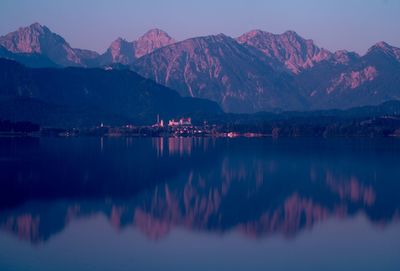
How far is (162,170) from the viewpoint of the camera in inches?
2111

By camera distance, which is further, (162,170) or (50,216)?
(162,170)

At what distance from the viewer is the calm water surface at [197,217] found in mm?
23203

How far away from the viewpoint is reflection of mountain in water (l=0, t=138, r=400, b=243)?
30375 mm

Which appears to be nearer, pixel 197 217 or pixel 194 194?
pixel 197 217

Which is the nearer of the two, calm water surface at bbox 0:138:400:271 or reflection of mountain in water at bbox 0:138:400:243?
calm water surface at bbox 0:138:400:271

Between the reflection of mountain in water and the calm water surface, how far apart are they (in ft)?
0.23

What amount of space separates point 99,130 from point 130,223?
130210 mm

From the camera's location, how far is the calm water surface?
76.1 ft

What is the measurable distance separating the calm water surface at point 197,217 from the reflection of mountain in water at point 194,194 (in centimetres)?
7

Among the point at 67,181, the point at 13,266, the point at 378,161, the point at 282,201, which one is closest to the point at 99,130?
the point at 378,161

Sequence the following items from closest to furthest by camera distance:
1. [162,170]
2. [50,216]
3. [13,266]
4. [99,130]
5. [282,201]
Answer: [13,266]
[50,216]
[282,201]
[162,170]
[99,130]

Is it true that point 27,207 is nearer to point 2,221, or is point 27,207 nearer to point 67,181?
point 2,221

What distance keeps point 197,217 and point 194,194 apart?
790 cm

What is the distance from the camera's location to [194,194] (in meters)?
39.8
